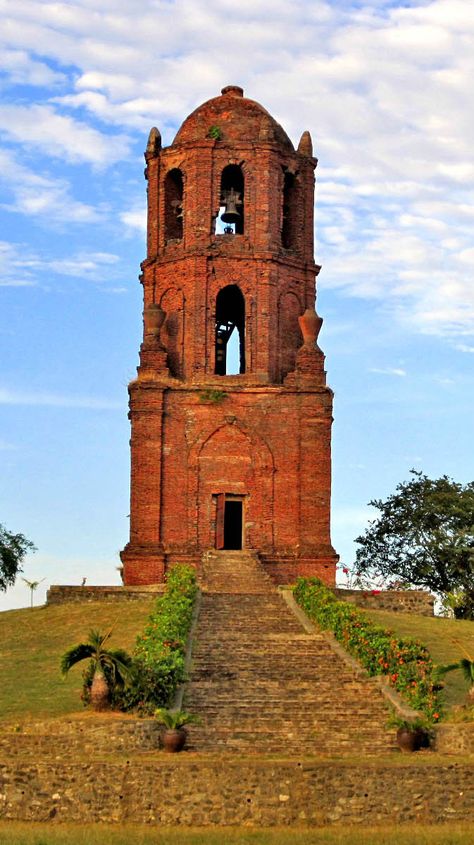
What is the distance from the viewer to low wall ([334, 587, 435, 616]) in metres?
39.5

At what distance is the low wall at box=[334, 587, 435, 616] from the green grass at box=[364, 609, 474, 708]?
629mm

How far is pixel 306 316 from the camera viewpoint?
42719 millimetres

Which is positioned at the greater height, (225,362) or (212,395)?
(225,362)

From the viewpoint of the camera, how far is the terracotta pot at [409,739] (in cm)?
2327

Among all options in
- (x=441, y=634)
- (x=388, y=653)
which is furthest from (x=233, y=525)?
(x=388, y=653)

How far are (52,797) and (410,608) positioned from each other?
20.8m

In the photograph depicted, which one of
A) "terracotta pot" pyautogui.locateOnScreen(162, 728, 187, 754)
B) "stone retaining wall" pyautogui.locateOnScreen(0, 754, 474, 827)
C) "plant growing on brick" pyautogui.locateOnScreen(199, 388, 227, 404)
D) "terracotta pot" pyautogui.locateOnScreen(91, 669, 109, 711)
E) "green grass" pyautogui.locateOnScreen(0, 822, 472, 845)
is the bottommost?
"green grass" pyautogui.locateOnScreen(0, 822, 472, 845)

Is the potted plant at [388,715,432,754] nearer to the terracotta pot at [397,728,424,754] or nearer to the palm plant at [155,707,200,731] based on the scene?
the terracotta pot at [397,728,424,754]

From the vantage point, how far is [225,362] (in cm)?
4469

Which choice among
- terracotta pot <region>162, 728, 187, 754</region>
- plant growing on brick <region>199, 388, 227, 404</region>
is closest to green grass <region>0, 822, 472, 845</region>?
terracotta pot <region>162, 728, 187, 754</region>

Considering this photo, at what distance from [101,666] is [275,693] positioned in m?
3.58

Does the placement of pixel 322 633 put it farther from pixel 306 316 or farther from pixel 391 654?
pixel 306 316

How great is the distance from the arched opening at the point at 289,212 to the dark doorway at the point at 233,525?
29.0 ft

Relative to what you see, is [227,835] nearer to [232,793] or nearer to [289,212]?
[232,793]
